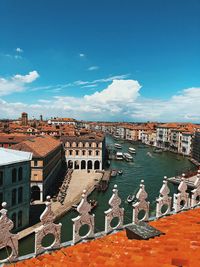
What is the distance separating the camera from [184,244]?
9.30 metres

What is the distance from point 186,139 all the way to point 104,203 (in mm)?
86179

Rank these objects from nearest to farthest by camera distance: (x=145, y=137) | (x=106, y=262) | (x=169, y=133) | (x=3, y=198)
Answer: (x=106, y=262), (x=3, y=198), (x=169, y=133), (x=145, y=137)

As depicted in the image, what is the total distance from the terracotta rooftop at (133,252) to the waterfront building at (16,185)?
25.3 metres

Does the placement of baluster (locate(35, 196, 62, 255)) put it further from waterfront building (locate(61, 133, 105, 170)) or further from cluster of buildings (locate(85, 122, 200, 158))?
cluster of buildings (locate(85, 122, 200, 158))

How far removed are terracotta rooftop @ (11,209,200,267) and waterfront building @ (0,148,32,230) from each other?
25.3m

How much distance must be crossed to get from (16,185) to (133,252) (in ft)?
97.5

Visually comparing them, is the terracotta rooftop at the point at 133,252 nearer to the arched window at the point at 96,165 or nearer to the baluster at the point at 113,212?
the baluster at the point at 113,212

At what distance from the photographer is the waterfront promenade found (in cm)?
3974

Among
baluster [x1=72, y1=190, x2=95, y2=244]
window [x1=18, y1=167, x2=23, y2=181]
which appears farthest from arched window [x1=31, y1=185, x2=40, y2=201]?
Result: baluster [x1=72, y1=190, x2=95, y2=244]

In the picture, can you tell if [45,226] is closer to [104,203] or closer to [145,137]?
[104,203]

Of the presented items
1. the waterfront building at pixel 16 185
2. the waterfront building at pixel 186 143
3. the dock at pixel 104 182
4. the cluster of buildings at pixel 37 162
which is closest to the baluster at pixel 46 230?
the waterfront building at pixel 16 185

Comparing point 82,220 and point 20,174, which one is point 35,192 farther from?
point 82,220

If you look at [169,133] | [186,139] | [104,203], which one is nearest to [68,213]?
[104,203]

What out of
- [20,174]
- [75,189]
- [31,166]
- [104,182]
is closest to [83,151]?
[104,182]
